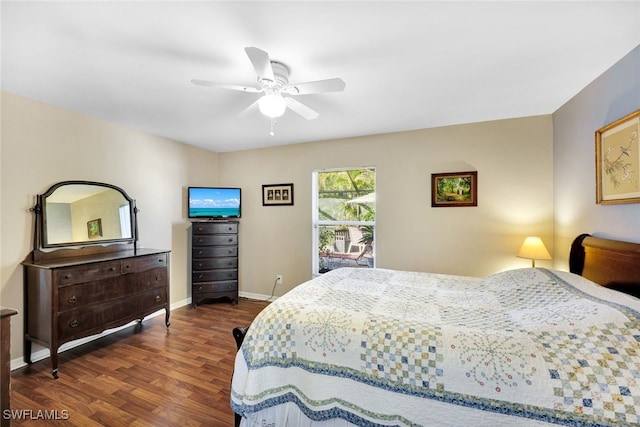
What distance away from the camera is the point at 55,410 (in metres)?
1.83

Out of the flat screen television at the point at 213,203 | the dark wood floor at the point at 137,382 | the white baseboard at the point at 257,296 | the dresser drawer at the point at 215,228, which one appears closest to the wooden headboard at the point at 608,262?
the dark wood floor at the point at 137,382

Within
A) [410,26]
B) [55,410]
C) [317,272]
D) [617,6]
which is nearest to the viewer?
[617,6]

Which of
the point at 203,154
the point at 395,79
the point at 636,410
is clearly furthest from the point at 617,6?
the point at 203,154

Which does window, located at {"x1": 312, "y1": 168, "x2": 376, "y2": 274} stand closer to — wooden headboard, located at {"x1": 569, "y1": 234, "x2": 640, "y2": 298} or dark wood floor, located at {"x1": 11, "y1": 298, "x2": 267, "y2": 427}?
dark wood floor, located at {"x1": 11, "y1": 298, "x2": 267, "y2": 427}

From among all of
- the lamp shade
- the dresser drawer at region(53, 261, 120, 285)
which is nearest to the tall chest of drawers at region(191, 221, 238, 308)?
the dresser drawer at region(53, 261, 120, 285)

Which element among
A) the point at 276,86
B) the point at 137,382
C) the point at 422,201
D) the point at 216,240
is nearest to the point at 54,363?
the point at 137,382

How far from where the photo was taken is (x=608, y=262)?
70.2 inches

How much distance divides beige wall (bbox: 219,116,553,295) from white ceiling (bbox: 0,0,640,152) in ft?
1.64

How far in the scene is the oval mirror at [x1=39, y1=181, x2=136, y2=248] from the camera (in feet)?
8.39

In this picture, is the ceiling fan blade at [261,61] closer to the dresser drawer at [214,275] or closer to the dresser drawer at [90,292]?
the dresser drawer at [90,292]

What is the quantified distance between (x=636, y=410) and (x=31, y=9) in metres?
3.16

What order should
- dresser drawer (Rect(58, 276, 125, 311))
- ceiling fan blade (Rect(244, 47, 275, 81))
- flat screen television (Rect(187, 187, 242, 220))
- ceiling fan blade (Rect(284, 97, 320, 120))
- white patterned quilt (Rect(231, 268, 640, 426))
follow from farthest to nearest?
flat screen television (Rect(187, 187, 242, 220)) → dresser drawer (Rect(58, 276, 125, 311)) → ceiling fan blade (Rect(284, 97, 320, 120)) → ceiling fan blade (Rect(244, 47, 275, 81)) → white patterned quilt (Rect(231, 268, 640, 426))

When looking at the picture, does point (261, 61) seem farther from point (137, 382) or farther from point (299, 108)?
point (137, 382)

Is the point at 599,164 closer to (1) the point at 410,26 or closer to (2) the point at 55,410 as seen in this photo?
(1) the point at 410,26
